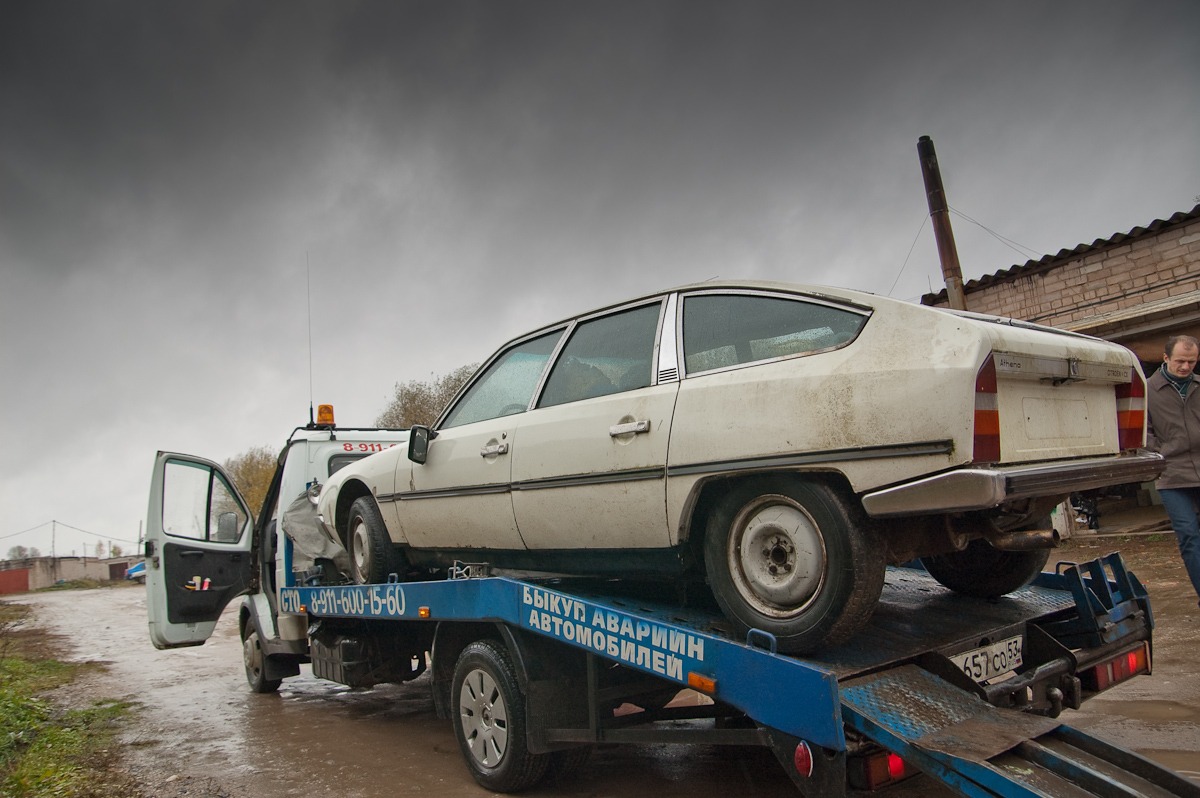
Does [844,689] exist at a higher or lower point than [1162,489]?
lower

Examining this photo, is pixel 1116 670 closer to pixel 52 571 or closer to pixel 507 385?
pixel 507 385

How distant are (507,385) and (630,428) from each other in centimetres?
123

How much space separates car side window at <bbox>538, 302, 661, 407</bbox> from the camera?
3518 millimetres

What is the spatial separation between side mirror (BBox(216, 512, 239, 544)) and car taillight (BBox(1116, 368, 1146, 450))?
6506 millimetres

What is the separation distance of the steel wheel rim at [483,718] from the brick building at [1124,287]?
9339 millimetres

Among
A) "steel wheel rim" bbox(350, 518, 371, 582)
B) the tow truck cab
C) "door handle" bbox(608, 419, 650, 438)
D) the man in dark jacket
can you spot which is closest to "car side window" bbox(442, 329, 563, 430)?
"door handle" bbox(608, 419, 650, 438)

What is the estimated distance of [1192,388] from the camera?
4844mm

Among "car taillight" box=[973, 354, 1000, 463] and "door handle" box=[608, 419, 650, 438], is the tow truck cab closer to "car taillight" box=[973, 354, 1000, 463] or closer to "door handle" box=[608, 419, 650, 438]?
"door handle" box=[608, 419, 650, 438]

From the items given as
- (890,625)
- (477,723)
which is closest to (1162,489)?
(890,625)

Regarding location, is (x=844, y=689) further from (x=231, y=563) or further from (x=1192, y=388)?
(x=231, y=563)

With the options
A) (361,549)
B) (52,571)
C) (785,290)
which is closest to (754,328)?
(785,290)

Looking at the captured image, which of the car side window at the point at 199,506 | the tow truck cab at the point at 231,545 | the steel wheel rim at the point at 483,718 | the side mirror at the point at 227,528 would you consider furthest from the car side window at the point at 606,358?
the side mirror at the point at 227,528

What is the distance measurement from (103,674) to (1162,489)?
33.4ft

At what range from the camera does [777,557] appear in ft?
9.26
